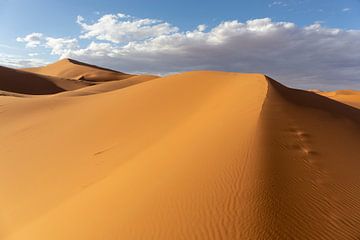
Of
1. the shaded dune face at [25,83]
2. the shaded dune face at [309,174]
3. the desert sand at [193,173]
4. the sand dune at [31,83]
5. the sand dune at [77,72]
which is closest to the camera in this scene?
the shaded dune face at [309,174]

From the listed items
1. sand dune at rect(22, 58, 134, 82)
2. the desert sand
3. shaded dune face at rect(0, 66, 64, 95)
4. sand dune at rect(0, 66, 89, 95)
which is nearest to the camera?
the desert sand

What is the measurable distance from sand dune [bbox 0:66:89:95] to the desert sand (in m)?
35.5

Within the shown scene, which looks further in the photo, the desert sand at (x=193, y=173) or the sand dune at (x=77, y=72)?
the sand dune at (x=77, y=72)

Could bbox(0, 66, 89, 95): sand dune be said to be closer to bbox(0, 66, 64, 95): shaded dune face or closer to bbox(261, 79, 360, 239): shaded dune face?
bbox(0, 66, 64, 95): shaded dune face

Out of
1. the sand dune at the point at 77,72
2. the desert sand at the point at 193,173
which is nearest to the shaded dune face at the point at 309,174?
the desert sand at the point at 193,173

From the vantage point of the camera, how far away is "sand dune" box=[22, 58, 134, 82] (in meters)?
69.4

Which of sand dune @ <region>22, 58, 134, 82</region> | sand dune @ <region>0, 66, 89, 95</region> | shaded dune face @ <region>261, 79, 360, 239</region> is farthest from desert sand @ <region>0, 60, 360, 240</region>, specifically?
sand dune @ <region>22, 58, 134, 82</region>

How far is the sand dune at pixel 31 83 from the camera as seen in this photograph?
44.6m

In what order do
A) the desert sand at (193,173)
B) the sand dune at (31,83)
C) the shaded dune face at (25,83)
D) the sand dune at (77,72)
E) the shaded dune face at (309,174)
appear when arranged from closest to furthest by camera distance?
the shaded dune face at (309,174), the desert sand at (193,173), the shaded dune face at (25,83), the sand dune at (31,83), the sand dune at (77,72)

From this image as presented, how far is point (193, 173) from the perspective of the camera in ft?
17.3

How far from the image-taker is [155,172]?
5789 millimetres

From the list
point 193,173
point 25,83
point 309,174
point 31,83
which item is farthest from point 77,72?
Answer: point 309,174

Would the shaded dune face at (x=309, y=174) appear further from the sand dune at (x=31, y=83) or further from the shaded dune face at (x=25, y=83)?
the sand dune at (x=31, y=83)

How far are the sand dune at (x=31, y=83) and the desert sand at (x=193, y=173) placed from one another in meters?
35.5
